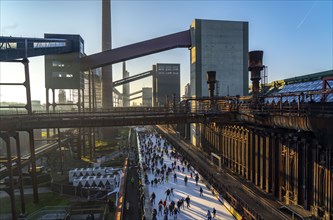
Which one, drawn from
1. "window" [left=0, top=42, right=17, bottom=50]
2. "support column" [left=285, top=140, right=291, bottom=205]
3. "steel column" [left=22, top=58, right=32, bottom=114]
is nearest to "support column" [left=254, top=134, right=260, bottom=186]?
"support column" [left=285, top=140, right=291, bottom=205]

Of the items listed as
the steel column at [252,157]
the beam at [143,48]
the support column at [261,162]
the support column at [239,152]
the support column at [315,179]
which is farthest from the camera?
the beam at [143,48]

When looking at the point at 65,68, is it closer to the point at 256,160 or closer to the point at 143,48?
the point at 143,48

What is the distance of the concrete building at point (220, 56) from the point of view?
151ft

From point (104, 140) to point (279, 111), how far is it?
5415 cm

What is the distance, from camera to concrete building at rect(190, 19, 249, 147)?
46.1 m

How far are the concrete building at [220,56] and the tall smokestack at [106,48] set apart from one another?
2325 cm

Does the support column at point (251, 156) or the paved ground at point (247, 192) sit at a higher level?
the support column at point (251, 156)

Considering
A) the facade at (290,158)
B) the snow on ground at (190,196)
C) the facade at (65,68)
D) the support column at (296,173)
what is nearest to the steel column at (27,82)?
the facade at (65,68)

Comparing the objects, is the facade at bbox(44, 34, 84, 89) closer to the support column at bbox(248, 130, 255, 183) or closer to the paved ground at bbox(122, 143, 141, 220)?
the paved ground at bbox(122, 143, 141, 220)

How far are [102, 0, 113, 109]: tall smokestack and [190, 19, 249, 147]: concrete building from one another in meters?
23.2

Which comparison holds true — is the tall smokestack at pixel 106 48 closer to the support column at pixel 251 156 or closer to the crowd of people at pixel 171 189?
the crowd of people at pixel 171 189

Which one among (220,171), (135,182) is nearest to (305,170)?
(220,171)

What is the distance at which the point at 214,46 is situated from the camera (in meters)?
46.6

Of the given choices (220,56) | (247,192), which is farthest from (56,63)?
(247,192)
